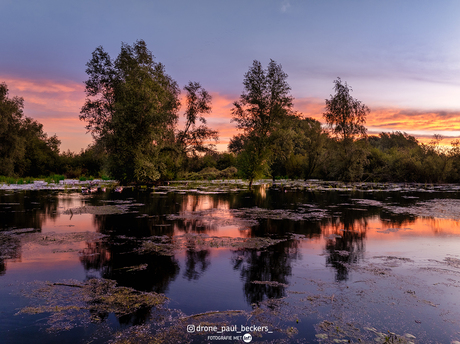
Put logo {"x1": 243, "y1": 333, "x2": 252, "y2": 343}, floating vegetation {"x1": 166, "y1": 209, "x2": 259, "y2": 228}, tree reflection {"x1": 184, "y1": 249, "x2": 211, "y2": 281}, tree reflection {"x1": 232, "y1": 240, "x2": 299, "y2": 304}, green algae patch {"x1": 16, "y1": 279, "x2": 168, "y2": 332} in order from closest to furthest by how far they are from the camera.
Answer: logo {"x1": 243, "y1": 333, "x2": 252, "y2": 343} → green algae patch {"x1": 16, "y1": 279, "x2": 168, "y2": 332} → tree reflection {"x1": 232, "y1": 240, "x2": 299, "y2": 304} → tree reflection {"x1": 184, "y1": 249, "x2": 211, "y2": 281} → floating vegetation {"x1": 166, "y1": 209, "x2": 259, "y2": 228}

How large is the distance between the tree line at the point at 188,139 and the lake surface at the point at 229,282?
72.5ft

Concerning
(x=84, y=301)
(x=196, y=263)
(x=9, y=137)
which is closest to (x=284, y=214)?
(x=196, y=263)

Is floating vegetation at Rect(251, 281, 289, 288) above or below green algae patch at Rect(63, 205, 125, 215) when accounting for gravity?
below

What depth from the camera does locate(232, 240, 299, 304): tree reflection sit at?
555 cm

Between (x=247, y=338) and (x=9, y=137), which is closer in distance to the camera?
(x=247, y=338)

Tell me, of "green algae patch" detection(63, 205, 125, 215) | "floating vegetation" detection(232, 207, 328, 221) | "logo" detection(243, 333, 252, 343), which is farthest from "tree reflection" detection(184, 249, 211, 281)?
"green algae patch" detection(63, 205, 125, 215)

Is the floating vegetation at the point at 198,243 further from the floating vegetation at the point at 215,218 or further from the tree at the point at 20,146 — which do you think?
the tree at the point at 20,146

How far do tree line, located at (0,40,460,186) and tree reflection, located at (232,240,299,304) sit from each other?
2589 cm

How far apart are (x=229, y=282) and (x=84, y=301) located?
2.64 m

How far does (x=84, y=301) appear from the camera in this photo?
5.02 metres

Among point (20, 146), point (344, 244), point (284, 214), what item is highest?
point (20, 146)

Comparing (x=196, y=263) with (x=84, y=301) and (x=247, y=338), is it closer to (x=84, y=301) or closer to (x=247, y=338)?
(x=84, y=301)

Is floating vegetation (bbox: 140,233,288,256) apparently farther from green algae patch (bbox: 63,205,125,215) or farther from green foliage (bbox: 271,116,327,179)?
green foliage (bbox: 271,116,327,179)

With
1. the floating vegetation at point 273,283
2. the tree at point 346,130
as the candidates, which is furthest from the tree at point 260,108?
the floating vegetation at point 273,283
